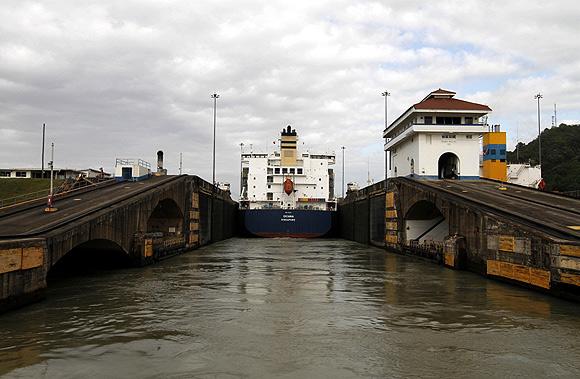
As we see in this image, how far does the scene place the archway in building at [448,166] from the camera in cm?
3756

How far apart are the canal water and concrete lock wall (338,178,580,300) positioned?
75 centimetres

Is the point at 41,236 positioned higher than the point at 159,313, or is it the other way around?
the point at 41,236

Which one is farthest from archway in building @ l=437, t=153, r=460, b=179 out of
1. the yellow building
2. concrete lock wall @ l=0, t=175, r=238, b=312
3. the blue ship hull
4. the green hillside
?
the green hillside

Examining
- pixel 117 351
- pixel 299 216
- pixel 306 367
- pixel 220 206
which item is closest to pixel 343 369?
pixel 306 367

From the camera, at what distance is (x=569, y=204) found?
22.1 meters

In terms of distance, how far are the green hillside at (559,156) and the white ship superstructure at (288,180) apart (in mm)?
45233

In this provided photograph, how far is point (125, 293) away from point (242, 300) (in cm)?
405

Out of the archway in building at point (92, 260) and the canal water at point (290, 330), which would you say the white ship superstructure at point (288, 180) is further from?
the canal water at point (290, 330)

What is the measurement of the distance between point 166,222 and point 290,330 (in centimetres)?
2222

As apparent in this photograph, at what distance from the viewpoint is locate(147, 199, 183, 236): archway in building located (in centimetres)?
3080

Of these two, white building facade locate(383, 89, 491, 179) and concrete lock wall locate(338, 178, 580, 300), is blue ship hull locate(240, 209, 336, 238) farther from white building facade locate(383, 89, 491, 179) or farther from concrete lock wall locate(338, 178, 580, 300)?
white building facade locate(383, 89, 491, 179)

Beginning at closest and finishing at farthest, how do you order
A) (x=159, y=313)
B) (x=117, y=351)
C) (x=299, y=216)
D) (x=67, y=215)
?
(x=117, y=351)
(x=159, y=313)
(x=67, y=215)
(x=299, y=216)

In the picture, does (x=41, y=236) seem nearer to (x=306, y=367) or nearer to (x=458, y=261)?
(x=306, y=367)

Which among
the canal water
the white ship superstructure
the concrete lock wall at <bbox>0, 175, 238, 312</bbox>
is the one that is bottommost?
the canal water
